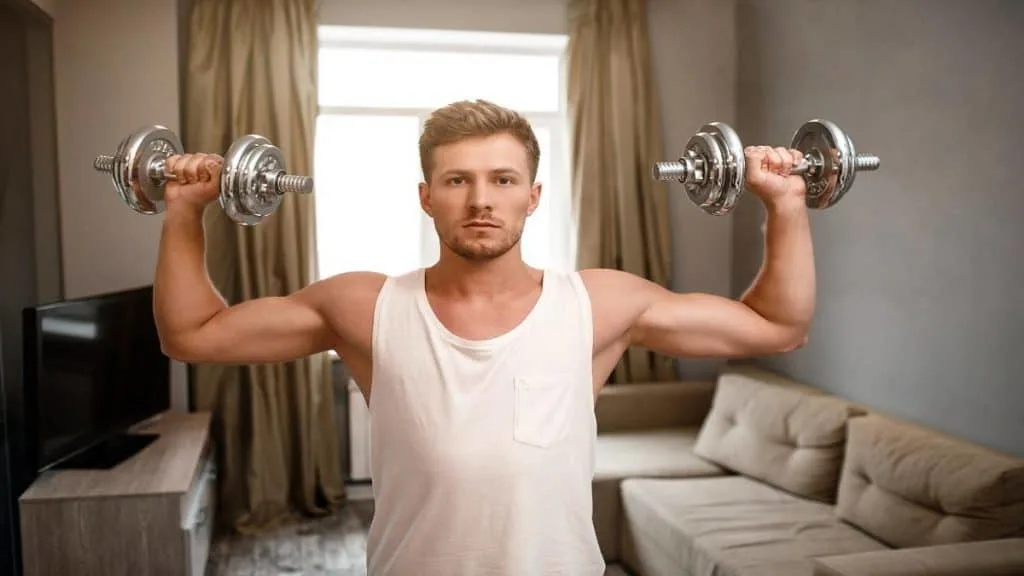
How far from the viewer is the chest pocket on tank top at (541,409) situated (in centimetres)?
134

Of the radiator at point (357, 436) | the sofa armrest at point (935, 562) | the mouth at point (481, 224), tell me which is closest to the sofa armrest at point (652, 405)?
the radiator at point (357, 436)

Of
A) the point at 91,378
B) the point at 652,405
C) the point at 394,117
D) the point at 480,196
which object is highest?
the point at 394,117

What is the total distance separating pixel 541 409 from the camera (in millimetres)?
1352

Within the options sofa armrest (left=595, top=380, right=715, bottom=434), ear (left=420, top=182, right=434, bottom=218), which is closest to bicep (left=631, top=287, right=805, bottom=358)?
ear (left=420, top=182, right=434, bottom=218)

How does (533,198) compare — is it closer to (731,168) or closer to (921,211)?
(731,168)

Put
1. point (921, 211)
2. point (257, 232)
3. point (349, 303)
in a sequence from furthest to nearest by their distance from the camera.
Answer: point (257, 232), point (921, 211), point (349, 303)

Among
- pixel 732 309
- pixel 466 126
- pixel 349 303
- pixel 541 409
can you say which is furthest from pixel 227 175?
pixel 732 309

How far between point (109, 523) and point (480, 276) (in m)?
1.79

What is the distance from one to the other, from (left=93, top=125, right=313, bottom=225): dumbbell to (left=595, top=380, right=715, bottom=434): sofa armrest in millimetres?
2482

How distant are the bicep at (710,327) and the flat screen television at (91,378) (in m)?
1.95

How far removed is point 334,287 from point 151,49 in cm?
253

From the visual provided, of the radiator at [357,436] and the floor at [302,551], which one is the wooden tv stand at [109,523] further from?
the radiator at [357,436]

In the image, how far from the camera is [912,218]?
2953mm

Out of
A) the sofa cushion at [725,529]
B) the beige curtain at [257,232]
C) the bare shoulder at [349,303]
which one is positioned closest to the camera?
the bare shoulder at [349,303]
